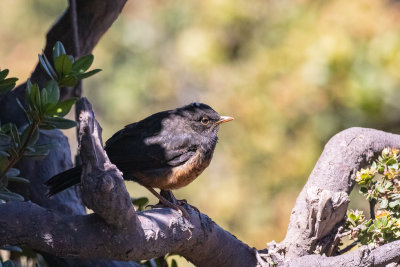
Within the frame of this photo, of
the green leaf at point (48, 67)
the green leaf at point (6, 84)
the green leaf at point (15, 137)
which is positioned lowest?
the green leaf at point (15, 137)

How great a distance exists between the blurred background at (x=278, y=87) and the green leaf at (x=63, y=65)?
268 centimetres

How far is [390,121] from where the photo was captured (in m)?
5.04

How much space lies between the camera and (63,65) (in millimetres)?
2830

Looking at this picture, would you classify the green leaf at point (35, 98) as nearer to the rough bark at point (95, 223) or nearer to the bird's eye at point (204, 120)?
the rough bark at point (95, 223)

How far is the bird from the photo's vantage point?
3449 millimetres

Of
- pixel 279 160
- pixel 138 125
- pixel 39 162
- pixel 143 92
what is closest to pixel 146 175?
pixel 138 125

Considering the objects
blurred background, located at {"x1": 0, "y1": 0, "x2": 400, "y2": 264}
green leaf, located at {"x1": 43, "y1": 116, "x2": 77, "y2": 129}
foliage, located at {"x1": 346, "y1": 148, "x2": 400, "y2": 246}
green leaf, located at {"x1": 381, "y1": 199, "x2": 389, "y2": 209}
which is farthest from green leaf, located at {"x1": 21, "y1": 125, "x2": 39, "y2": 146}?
blurred background, located at {"x1": 0, "y1": 0, "x2": 400, "y2": 264}

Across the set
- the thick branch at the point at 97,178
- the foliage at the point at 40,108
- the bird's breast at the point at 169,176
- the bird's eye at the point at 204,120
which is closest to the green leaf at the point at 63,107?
the foliage at the point at 40,108

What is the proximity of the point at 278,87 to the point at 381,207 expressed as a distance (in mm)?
2383

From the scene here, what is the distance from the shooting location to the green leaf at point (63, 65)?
110 inches

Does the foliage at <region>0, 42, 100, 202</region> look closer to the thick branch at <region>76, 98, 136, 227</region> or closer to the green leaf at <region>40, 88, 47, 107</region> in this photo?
the green leaf at <region>40, 88, 47, 107</region>

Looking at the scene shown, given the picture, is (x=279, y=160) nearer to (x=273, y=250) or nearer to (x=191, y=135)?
(x=191, y=135)

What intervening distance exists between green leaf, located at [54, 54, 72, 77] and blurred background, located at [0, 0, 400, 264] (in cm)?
268

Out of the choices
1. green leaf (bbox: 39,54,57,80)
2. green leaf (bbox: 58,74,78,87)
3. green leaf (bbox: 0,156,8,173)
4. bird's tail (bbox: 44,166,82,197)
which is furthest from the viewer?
bird's tail (bbox: 44,166,82,197)
